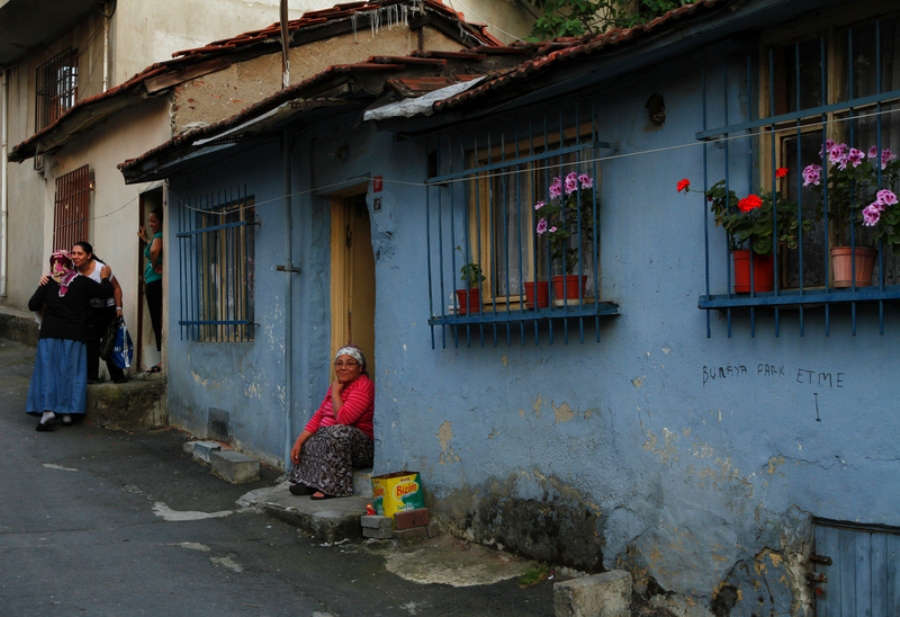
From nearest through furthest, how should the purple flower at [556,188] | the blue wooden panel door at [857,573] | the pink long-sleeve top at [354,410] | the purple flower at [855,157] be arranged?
the blue wooden panel door at [857,573]
the purple flower at [855,157]
the purple flower at [556,188]
the pink long-sleeve top at [354,410]

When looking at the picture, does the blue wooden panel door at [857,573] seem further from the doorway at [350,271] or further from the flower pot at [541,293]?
the doorway at [350,271]

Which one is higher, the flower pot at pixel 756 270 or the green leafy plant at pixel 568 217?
the green leafy plant at pixel 568 217

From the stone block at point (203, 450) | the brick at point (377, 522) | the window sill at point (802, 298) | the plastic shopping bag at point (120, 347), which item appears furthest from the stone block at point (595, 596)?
the plastic shopping bag at point (120, 347)

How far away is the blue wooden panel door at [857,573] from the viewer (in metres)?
4.14

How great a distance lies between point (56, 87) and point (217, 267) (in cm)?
721

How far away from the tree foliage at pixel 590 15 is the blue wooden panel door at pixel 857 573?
10052 mm

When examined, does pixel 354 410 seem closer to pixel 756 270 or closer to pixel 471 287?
pixel 471 287

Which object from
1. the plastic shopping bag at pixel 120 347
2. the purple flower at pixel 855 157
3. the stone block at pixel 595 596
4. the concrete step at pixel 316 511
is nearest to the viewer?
the purple flower at pixel 855 157

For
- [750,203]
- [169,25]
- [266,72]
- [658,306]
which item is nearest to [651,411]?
[658,306]

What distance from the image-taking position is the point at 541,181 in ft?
19.8

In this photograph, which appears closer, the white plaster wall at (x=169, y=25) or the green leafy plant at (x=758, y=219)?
the green leafy plant at (x=758, y=219)

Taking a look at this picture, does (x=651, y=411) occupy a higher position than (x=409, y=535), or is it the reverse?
(x=651, y=411)

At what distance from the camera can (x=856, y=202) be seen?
13.9ft

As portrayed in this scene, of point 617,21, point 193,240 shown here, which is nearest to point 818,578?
point 193,240
